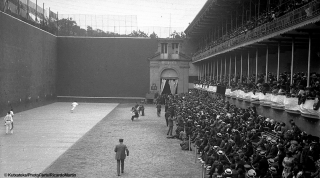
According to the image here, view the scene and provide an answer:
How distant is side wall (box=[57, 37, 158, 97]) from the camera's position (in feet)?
177

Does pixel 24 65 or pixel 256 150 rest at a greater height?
pixel 24 65

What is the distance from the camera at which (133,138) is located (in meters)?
22.1

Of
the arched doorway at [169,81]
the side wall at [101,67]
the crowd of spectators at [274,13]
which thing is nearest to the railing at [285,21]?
the crowd of spectators at [274,13]

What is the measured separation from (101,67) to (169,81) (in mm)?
10197

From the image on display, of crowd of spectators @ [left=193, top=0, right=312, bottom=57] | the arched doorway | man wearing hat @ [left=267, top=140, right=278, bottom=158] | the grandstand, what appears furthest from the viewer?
the arched doorway

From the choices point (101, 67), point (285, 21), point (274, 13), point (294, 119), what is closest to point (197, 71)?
point (101, 67)

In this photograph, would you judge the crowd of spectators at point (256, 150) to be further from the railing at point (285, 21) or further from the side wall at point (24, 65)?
the side wall at point (24, 65)

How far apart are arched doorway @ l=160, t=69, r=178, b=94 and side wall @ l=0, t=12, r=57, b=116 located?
613 inches

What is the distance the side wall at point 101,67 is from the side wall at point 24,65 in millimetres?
3328

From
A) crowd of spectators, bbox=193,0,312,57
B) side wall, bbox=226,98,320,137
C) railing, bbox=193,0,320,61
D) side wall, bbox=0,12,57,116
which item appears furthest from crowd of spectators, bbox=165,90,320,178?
side wall, bbox=0,12,57,116

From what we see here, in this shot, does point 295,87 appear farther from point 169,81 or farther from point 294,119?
point 169,81

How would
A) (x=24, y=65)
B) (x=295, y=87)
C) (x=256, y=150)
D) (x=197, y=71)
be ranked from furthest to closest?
(x=197, y=71) → (x=24, y=65) → (x=295, y=87) → (x=256, y=150)

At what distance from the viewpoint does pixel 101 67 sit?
54031 mm

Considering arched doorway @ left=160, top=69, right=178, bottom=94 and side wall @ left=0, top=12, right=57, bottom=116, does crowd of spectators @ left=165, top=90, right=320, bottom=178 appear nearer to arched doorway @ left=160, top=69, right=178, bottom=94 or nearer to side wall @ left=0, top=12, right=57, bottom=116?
Result: side wall @ left=0, top=12, right=57, bottom=116
